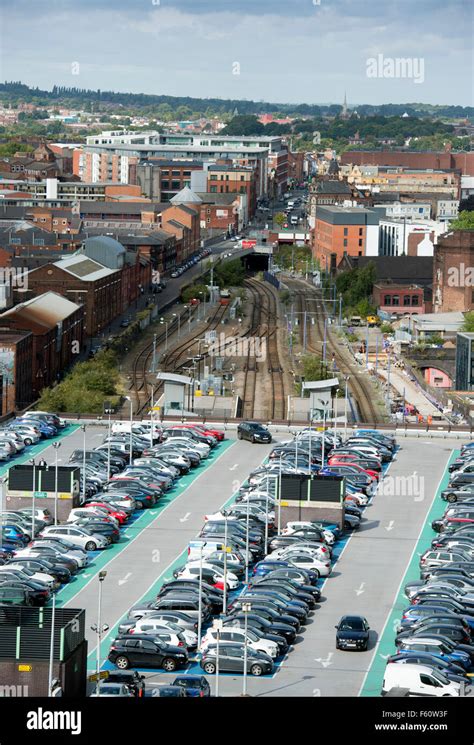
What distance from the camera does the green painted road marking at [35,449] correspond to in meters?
45.3

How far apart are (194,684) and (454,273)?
7028 cm

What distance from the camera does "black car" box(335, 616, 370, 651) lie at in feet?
97.2

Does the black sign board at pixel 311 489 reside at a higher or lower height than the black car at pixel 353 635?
higher

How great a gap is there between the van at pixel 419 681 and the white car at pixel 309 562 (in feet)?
26.2

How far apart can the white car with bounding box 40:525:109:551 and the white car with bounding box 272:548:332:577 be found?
430 cm

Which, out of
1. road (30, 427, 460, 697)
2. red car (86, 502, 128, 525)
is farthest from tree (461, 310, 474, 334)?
red car (86, 502, 128, 525)

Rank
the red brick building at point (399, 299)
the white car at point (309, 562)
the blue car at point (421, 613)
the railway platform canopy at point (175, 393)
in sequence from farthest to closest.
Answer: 1. the red brick building at point (399, 299)
2. the railway platform canopy at point (175, 393)
3. the white car at point (309, 562)
4. the blue car at point (421, 613)

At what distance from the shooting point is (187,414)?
5459 cm

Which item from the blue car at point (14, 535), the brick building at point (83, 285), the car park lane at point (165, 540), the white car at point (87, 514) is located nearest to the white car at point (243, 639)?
the car park lane at point (165, 540)

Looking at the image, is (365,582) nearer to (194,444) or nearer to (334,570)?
(334,570)

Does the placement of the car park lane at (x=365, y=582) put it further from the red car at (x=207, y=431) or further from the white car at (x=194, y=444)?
the red car at (x=207, y=431)

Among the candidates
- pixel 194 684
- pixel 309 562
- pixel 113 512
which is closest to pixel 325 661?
pixel 194 684

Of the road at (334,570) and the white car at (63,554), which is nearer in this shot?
the road at (334,570)
